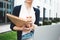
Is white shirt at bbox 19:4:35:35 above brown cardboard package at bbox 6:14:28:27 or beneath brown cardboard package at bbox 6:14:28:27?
above

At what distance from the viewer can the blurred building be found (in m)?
2.34

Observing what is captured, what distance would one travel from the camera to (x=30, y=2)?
2.65m

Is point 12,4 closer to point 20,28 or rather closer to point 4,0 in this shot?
point 4,0

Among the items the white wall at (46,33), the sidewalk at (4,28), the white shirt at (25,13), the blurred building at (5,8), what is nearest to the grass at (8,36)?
the sidewalk at (4,28)

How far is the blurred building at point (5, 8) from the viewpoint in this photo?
2.34m

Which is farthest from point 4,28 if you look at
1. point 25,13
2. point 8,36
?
point 25,13

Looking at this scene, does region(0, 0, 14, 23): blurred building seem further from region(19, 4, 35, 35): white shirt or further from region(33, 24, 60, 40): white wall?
region(33, 24, 60, 40): white wall

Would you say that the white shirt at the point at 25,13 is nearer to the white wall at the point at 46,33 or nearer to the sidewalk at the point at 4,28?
the sidewalk at the point at 4,28

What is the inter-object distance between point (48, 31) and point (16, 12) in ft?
4.09

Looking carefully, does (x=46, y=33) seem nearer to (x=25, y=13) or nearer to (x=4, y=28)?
(x=25, y=13)

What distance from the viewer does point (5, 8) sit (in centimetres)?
242

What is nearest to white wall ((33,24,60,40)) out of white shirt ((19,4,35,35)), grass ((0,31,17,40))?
white shirt ((19,4,35,35))

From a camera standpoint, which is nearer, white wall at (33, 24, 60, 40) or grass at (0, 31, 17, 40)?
grass at (0, 31, 17, 40)

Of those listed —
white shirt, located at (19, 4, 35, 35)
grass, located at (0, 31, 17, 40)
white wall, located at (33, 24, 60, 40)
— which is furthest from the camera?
white wall, located at (33, 24, 60, 40)
